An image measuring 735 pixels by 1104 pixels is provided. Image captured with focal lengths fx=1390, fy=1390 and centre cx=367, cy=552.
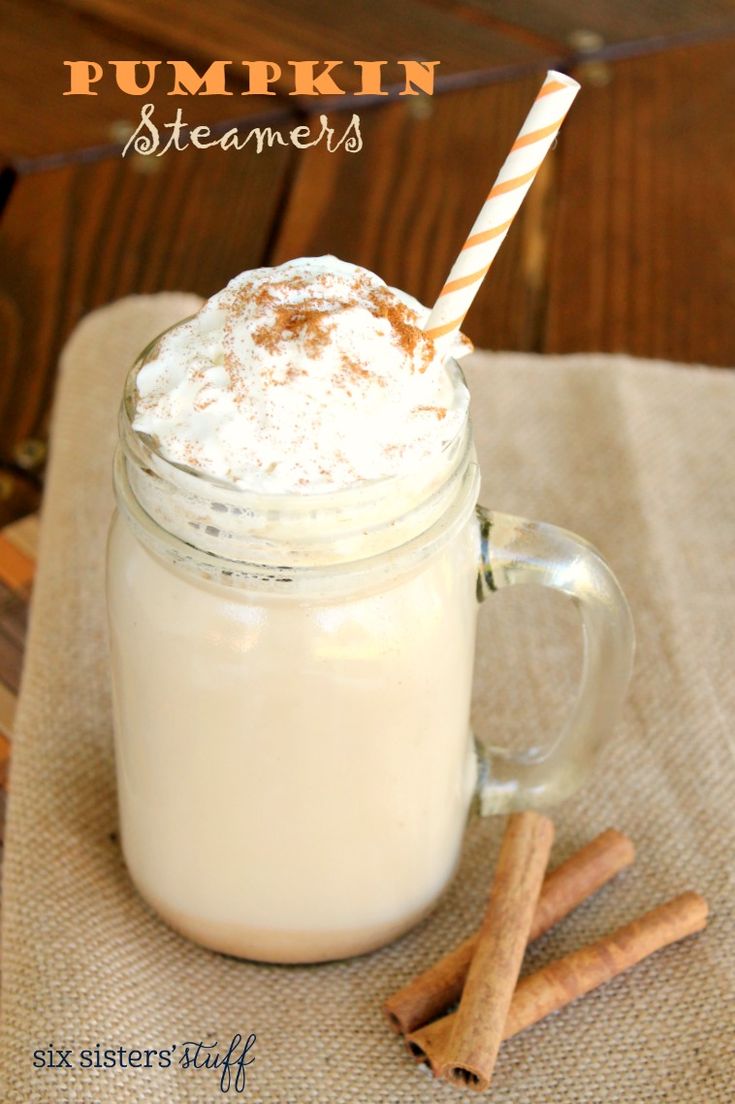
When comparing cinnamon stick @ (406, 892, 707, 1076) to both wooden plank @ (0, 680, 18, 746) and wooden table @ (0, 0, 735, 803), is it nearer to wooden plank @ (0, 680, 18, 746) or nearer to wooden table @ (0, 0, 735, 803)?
wooden plank @ (0, 680, 18, 746)

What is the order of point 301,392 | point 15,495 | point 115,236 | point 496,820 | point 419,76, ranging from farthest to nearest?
1. point 419,76
2. point 115,236
3. point 15,495
4. point 496,820
5. point 301,392

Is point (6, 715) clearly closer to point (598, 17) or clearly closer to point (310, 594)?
point (310, 594)

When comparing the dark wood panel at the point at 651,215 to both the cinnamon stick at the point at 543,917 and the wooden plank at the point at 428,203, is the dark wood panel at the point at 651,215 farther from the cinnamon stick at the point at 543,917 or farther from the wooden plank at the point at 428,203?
the cinnamon stick at the point at 543,917

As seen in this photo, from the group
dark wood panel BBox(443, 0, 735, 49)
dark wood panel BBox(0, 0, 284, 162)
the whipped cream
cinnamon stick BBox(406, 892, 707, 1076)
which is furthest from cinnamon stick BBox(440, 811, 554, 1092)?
dark wood panel BBox(443, 0, 735, 49)

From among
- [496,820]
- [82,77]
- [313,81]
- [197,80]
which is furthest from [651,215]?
[496,820]

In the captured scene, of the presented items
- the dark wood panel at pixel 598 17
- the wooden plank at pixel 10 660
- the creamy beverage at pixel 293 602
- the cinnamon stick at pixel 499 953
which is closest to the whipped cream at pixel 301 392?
the creamy beverage at pixel 293 602

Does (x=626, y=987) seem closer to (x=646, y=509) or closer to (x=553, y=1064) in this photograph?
(x=553, y=1064)
